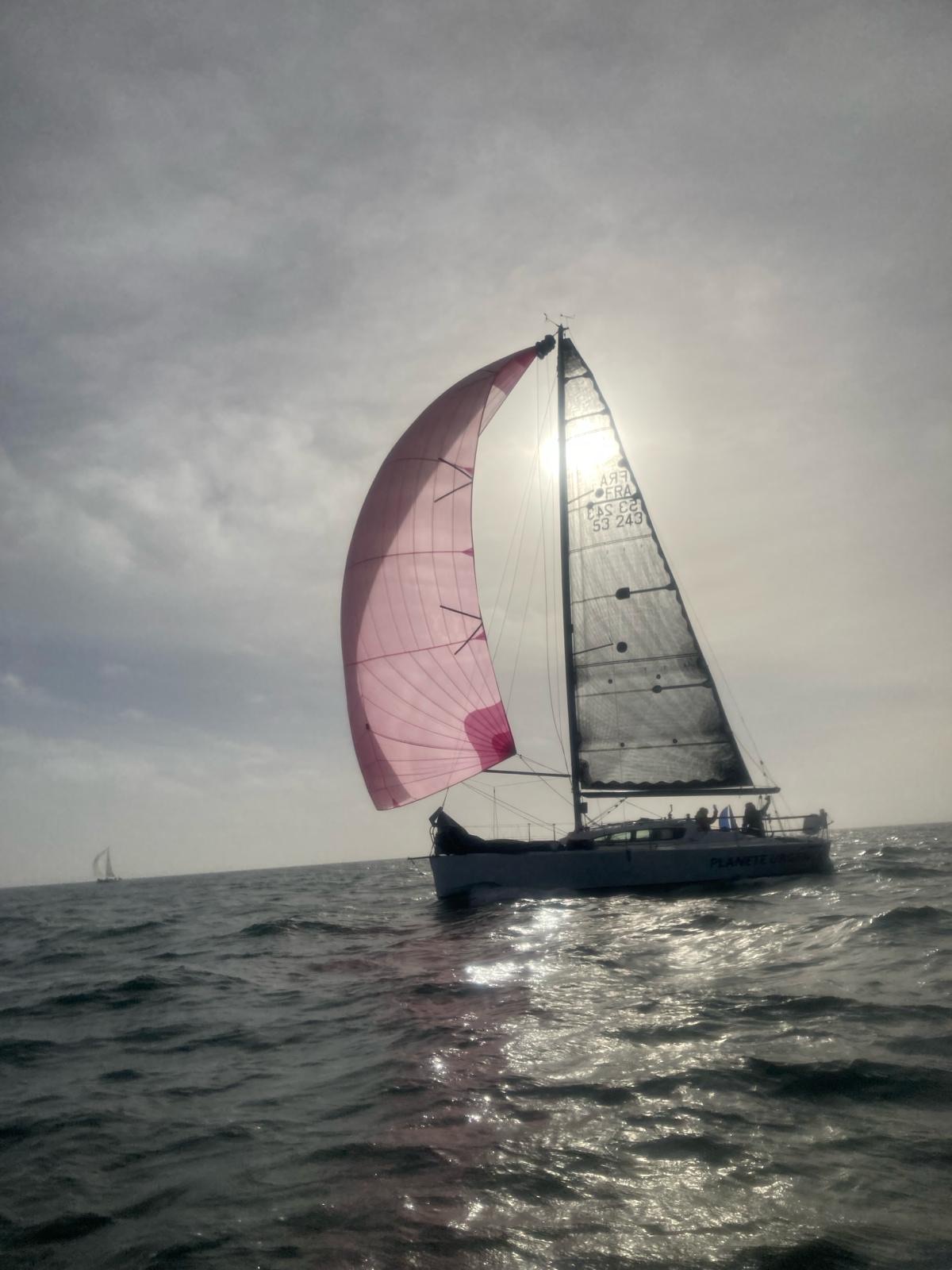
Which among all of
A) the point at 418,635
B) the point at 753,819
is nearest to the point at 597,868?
the point at 753,819

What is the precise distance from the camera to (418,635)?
1703cm

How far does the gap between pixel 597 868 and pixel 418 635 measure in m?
6.25

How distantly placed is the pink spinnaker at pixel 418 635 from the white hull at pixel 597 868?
205 centimetres

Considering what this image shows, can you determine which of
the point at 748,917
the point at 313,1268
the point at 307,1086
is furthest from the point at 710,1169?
the point at 748,917

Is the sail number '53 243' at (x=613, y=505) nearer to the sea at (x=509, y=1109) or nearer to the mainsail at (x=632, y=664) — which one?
the mainsail at (x=632, y=664)

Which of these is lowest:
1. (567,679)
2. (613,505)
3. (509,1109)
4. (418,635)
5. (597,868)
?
(597,868)

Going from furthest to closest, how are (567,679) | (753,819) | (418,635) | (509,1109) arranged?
(567,679) → (753,819) → (418,635) → (509,1109)

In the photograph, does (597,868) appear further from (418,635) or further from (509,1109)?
(509,1109)

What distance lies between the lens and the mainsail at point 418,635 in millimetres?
16922

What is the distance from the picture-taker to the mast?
64.2 feet

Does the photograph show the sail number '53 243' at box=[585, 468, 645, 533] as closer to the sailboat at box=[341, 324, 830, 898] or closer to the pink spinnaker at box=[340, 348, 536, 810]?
the sailboat at box=[341, 324, 830, 898]

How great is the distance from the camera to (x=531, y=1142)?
4.70m

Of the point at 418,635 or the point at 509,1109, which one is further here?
the point at 418,635

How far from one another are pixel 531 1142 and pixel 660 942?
21.3 feet
